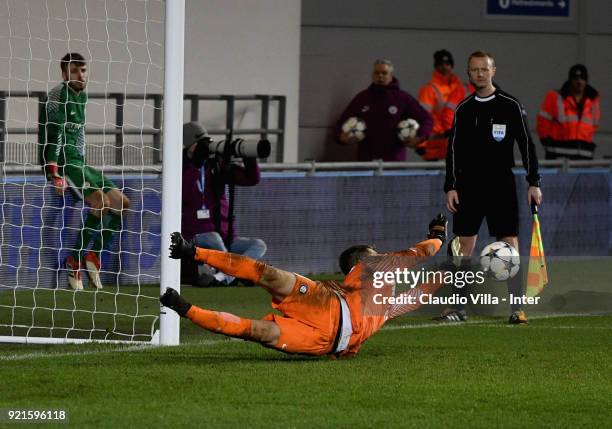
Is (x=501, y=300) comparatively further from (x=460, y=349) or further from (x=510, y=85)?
(x=510, y=85)

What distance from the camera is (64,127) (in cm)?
1244

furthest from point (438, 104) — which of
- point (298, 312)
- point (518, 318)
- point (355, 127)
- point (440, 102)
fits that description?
point (298, 312)

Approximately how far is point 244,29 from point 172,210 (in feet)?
28.7

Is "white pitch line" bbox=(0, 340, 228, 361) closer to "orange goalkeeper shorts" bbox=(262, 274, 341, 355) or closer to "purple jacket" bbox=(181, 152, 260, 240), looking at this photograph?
"orange goalkeeper shorts" bbox=(262, 274, 341, 355)

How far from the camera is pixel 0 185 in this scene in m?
13.3

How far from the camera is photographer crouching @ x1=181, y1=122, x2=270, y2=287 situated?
14.3m

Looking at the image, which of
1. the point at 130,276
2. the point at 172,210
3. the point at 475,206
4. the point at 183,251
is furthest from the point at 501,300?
the point at 183,251

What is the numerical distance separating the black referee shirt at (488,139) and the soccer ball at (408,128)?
6109mm

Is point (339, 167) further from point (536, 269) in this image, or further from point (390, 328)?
point (390, 328)

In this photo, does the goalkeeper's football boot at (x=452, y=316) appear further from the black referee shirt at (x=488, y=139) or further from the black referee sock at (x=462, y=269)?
the black referee shirt at (x=488, y=139)

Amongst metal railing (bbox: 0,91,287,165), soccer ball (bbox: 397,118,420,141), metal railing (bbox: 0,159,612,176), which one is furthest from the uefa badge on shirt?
soccer ball (bbox: 397,118,420,141)

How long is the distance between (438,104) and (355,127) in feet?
3.84

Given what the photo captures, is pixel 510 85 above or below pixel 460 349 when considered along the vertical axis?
above

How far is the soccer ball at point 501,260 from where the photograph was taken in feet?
38.3
